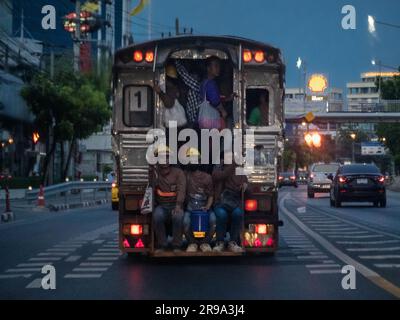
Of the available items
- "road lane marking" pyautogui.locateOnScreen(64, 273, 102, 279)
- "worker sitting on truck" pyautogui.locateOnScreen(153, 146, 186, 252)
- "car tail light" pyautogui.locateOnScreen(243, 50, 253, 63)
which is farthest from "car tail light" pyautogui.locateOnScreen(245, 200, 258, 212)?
"road lane marking" pyautogui.locateOnScreen(64, 273, 102, 279)

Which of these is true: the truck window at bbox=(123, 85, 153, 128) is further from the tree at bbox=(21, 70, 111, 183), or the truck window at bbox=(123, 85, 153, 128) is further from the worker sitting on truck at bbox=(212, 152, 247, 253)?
the tree at bbox=(21, 70, 111, 183)

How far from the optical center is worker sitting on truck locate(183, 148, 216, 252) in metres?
13.7

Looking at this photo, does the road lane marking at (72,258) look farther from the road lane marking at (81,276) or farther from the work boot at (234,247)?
the work boot at (234,247)

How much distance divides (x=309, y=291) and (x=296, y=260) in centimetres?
357

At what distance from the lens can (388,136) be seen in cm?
7850

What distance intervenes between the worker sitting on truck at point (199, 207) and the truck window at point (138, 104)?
115 centimetres

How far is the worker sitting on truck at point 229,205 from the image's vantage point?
44.7 ft

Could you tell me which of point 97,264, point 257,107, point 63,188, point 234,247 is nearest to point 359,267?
point 234,247

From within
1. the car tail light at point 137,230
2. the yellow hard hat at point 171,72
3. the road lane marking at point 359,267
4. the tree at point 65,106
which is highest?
the tree at point 65,106

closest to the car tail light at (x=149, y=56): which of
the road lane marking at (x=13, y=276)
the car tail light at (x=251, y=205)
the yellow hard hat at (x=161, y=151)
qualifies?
the yellow hard hat at (x=161, y=151)

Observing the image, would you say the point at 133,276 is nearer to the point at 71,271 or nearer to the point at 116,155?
the point at 71,271

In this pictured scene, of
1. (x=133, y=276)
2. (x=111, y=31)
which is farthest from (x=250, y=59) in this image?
(x=111, y=31)

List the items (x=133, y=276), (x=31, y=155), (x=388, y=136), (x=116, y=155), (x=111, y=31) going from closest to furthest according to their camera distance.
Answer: (x=133, y=276) < (x=116, y=155) < (x=31, y=155) < (x=388, y=136) < (x=111, y=31)

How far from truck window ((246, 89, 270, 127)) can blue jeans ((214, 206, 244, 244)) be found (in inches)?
54.4
